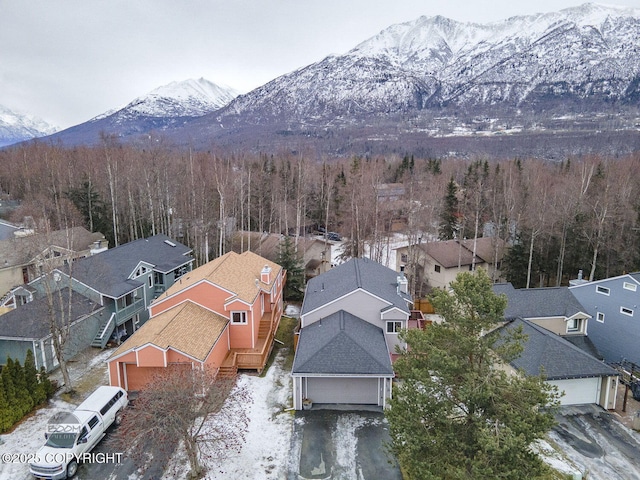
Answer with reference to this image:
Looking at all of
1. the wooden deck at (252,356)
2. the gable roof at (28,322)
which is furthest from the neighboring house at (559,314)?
the gable roof at (28,322)

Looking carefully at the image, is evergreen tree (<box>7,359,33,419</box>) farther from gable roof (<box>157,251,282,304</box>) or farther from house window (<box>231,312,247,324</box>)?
house window (<box>231,312,247,324</box>)

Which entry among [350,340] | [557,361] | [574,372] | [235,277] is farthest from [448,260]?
[350,340]

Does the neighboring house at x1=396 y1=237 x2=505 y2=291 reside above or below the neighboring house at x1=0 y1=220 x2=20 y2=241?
below

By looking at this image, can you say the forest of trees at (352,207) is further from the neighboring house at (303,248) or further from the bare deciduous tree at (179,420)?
the bare deciduous tree at (179,420)

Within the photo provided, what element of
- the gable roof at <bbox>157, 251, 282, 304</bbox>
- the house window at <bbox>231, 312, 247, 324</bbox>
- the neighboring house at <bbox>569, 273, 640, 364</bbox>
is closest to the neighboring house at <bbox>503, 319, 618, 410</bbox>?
the neighboring house at <bbox>569, 273, 640, 364</bbox>

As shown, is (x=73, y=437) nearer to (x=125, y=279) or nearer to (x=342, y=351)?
(x=342, y=351)

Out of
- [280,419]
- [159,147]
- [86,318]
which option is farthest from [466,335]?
[159,147]

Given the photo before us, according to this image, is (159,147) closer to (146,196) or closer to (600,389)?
(146,196)
